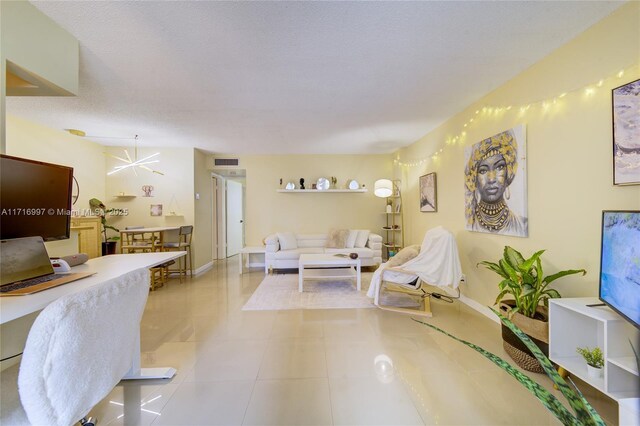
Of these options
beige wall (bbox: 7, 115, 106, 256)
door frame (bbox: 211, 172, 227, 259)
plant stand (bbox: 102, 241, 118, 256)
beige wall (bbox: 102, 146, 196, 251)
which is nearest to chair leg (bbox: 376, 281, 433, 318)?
beige wall (bbox: 7, 115, 106, 256)

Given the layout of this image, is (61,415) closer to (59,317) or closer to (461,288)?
(59,317)

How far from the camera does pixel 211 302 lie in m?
3.54

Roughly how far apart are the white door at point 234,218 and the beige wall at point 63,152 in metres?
2.84

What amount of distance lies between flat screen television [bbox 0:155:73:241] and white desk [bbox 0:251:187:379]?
339 mm

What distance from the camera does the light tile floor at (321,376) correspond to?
1.58m

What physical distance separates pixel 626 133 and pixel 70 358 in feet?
10.5

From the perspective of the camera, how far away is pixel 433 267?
9.89 feet

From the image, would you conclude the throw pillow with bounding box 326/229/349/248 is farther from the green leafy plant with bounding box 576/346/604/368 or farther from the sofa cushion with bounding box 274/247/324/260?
the green leafy plant with bounding box 576/346/604/368

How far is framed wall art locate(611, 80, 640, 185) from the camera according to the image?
1.61m

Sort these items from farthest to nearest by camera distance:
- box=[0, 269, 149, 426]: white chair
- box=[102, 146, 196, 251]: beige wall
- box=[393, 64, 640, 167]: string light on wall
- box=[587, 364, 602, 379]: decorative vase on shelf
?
1. box=[102, 146, 196, 251]: beige wall
2. box=[393, 64, 640, 167]: string light on wall
3. box=[587, 364, 602, 379]: decorative vase on shelf
4. box=[0, 269, 149, 426]: white chair

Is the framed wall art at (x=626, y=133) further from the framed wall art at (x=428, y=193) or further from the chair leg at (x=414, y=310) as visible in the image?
the framed wall art at (x=428, y=193)

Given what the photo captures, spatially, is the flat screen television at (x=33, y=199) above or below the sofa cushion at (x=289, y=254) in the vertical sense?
above

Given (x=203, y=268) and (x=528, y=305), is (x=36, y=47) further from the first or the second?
(x=203, y=268)

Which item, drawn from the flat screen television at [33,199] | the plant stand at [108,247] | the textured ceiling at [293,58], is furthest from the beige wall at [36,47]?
the plant stand at [108,247]
